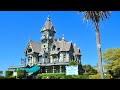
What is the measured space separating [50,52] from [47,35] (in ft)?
16.8

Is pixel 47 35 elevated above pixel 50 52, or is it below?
above

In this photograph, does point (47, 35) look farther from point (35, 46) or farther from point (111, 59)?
point (111, 59)

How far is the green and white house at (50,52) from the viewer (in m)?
72.8

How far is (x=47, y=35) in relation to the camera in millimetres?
77375

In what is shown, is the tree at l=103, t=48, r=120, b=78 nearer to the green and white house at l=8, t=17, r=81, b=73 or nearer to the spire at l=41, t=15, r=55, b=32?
the green and white house at l=8, t=17, r=81, b=73

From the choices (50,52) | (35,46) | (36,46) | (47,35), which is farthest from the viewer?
(36,46)

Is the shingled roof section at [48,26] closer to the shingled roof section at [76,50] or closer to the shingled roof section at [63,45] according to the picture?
the shingled roof section at [63,45]

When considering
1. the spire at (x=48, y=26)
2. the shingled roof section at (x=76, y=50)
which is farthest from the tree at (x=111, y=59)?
the spire at (x=48, y=26)

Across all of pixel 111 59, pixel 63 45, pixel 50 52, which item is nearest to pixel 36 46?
pixel 50 52
